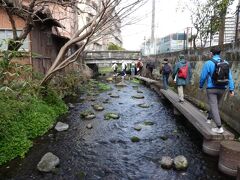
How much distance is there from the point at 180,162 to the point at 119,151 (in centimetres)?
191

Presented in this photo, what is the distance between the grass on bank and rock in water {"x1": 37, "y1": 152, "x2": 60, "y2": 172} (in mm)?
888

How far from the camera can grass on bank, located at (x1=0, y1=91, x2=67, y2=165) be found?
7109 millimetres

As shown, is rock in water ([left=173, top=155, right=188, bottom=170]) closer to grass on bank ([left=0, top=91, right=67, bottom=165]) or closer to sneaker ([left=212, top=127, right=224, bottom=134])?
sneaker ([left=212, top=127, right=224, bottom=134])

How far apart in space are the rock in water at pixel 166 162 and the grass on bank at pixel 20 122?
380 centimetres

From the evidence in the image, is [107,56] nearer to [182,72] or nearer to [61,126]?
[182,72]

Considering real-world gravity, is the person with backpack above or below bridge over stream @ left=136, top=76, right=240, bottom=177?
above

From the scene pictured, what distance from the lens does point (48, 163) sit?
22.0ft

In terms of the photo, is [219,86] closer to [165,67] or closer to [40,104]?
[40,104]

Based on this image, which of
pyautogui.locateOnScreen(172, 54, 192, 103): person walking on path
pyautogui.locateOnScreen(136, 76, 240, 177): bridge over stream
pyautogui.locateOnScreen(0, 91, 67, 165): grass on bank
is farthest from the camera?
pyautogui.locateOnScreen(172, 54, 192, 103): person walking on path

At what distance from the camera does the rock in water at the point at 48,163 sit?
21.5 ft

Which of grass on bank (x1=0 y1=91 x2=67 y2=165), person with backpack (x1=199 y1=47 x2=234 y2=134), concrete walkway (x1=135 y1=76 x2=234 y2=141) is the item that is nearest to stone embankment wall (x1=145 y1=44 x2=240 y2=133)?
concrete walkway (x1=135 y1=76 x2=234 y2=141)

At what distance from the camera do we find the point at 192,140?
28.1 feet

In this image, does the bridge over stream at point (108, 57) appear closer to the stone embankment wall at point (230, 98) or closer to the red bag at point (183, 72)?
the stone embankment wall at point (230, 98)

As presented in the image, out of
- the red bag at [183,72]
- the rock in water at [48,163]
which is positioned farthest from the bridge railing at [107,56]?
the rock in water at [48,163]
